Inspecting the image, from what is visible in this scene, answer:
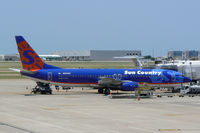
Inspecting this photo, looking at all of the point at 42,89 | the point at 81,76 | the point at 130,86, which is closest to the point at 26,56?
the point at 42,89

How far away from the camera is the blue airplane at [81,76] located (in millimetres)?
58562

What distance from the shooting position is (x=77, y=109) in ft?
131

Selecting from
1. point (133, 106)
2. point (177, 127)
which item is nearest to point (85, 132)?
point (177, 127)

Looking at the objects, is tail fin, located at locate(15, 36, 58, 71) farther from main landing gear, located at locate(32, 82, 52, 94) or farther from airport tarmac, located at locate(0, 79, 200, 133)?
airport tarmac, located at locate(0, 79, 200, 133)

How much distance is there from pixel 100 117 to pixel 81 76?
2534 cm

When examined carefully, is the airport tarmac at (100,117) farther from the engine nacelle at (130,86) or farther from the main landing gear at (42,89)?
the main landing gear at (42,89)

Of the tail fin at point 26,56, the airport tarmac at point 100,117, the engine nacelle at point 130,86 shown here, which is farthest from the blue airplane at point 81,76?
the airport tarmac at point 100,117

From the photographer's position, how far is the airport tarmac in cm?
2830

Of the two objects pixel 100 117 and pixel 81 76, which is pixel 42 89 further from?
pixel 100 117

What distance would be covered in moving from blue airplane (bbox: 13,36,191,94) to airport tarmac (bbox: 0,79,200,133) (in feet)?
40.2

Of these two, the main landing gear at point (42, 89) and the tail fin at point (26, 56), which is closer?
the tail fin at point (26, 56)

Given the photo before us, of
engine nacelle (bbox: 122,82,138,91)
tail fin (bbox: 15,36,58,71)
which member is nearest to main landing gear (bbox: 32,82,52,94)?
tail fin (bbox: 15,36,58,71)

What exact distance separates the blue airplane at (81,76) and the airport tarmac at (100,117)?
483 inches

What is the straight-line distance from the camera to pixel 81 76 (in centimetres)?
5925
